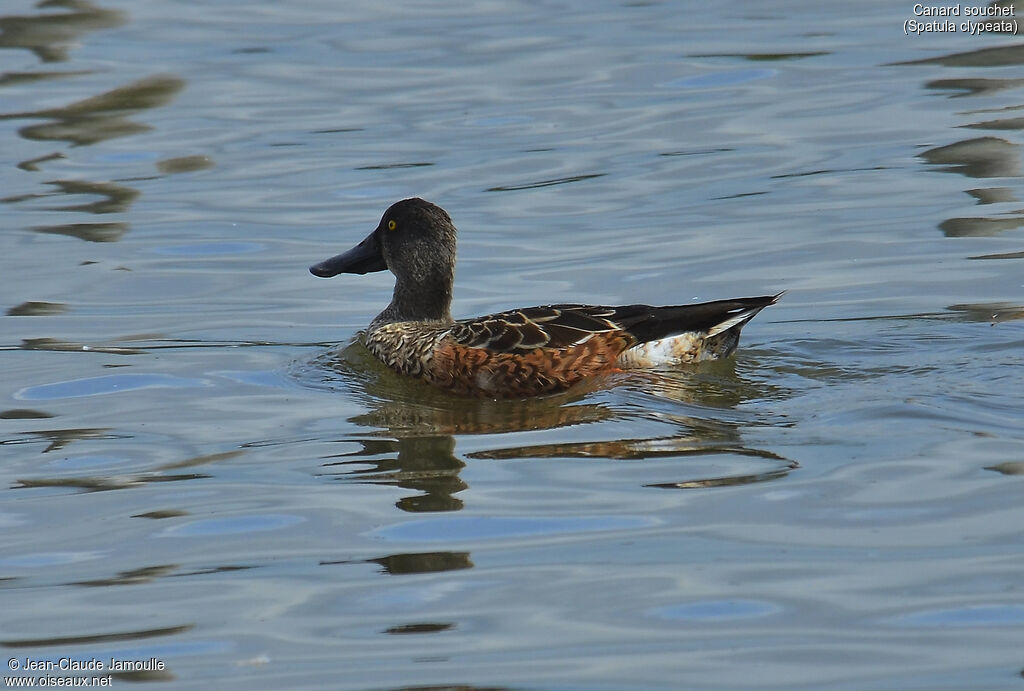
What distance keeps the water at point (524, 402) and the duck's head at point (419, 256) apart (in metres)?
0.52

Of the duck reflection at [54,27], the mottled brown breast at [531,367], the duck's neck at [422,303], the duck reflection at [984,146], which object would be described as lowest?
the mottled brown breast at [531,367]

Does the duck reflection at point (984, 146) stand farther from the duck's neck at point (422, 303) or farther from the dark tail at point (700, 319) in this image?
the duck's neck at point (422, 303)

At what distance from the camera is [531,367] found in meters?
8.79

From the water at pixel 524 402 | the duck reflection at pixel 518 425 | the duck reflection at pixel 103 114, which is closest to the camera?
the water at pixel 524 402

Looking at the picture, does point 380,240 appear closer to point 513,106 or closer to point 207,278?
point 207,278

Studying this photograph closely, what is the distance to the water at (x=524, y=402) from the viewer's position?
17.9ft

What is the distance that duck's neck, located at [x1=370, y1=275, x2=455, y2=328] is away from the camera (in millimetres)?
10156

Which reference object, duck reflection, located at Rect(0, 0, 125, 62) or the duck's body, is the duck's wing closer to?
the duck's body

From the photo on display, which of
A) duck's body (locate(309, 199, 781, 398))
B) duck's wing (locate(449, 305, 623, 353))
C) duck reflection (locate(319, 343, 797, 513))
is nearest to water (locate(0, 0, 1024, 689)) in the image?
duck reflection (locate(319, 343, 797, 513))

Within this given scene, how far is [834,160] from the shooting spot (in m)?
13.7

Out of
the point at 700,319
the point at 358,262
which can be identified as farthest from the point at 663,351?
the point at 358,262

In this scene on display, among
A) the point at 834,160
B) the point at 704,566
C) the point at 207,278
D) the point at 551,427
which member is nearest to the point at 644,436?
the point at 551,427

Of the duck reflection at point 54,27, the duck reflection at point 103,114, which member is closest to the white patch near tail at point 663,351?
the duck reflection at point 103,114

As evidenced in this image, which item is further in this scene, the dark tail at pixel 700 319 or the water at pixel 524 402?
the dark tail at pixel 700 319
